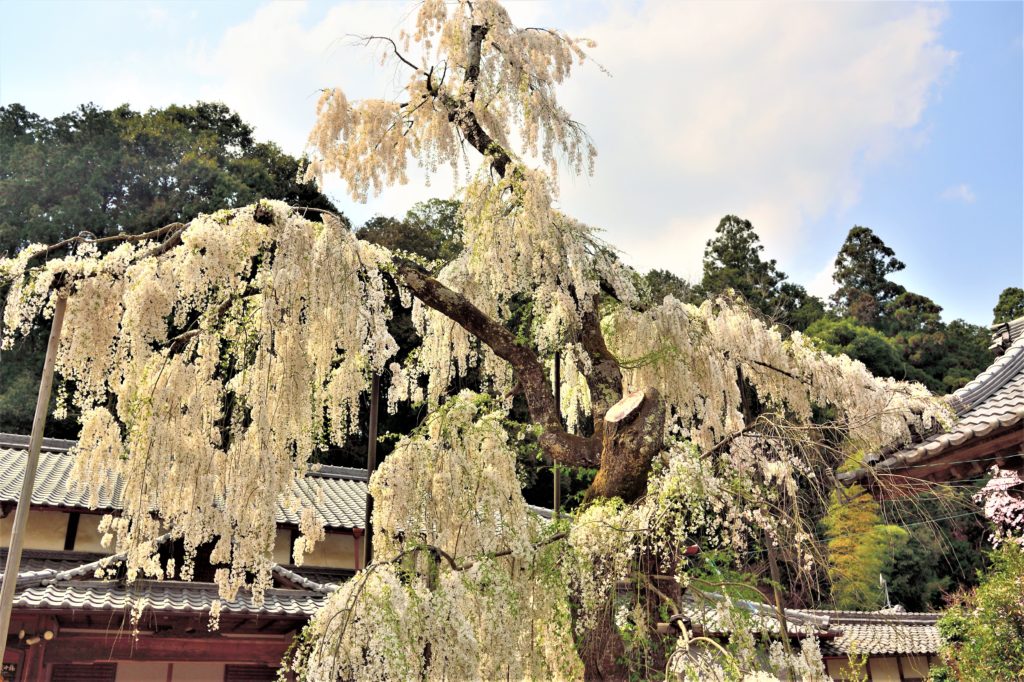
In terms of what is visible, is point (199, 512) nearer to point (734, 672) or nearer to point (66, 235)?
point (734, 672)

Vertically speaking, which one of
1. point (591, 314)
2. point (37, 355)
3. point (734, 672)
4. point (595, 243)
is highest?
point (37, 355)

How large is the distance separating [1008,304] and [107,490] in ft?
121

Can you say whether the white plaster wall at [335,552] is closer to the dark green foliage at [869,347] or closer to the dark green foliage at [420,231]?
the dark green foliage at [420,231]

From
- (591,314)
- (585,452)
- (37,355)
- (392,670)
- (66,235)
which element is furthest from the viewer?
Result: (66,235)

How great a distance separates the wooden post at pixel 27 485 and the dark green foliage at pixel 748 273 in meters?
30.7

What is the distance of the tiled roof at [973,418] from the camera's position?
5.07 m

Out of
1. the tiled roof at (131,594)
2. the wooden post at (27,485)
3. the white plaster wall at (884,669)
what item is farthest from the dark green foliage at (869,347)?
the wooden post at (27,485)

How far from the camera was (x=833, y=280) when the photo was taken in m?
41.8

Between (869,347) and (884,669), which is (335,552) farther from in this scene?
(869,347)

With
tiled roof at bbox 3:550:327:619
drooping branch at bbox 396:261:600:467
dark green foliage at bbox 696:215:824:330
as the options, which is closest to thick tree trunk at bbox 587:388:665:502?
drooping branch at bbox 396:261:600:467

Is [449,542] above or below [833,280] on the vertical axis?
below

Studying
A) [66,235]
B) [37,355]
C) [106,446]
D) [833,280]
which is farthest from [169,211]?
[833,280]

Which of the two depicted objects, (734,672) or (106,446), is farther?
(106,446)

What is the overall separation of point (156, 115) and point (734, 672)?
92.8 ft
